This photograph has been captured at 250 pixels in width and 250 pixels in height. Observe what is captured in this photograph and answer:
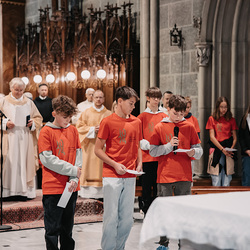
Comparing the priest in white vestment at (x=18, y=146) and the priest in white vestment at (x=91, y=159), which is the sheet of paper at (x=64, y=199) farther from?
the priest in white vestment at (x=91, y=159)

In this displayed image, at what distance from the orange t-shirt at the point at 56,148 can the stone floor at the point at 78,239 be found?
1.36m

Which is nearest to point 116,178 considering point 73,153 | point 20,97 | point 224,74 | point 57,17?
point 73,153

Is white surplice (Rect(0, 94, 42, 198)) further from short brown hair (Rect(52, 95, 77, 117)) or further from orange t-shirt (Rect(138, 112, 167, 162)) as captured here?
short brown hair (Rect(52, 95, 77, 117))

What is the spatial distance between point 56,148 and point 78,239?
2001 mm

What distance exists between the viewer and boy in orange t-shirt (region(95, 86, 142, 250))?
4.92m

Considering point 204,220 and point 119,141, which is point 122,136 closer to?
point 119,141

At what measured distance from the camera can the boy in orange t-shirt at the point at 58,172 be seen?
4.68 m

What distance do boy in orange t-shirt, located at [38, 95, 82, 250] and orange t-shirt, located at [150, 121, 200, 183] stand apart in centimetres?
92

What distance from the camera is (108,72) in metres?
11.4

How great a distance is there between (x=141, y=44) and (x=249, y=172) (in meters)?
3.49

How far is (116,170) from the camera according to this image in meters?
4.88

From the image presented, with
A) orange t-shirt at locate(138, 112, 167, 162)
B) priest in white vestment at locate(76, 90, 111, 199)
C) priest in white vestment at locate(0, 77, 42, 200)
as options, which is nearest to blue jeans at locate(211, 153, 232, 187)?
priest in white vestment at locate(76, 90, 111, 199)

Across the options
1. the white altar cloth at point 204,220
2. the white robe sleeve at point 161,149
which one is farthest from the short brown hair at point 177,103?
the white altar cloth at point 204,220

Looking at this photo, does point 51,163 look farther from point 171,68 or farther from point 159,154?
point 171,68
